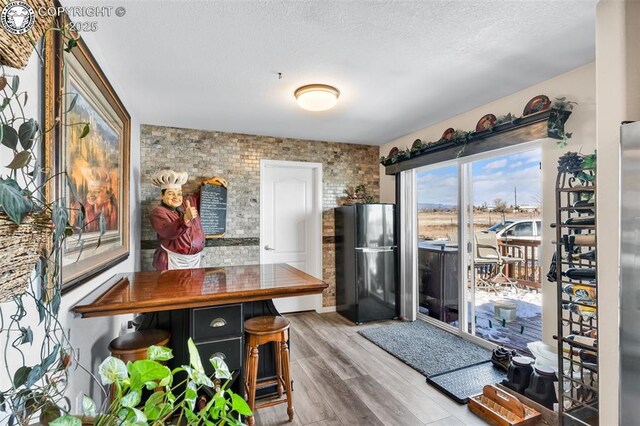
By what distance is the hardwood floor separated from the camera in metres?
2.12

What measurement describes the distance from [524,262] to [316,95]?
2.43 meters

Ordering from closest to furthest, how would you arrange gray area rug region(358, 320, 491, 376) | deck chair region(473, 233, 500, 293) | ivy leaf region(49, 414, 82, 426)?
ivy leaf region(49, 414, 82, 426) → gray area rug region(358, 320, 491, 376) → deck chair region(473, 233, 500, 293)

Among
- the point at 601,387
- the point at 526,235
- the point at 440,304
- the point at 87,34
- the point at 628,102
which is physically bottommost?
the point at 440,304

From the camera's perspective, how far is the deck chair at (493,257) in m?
3.09

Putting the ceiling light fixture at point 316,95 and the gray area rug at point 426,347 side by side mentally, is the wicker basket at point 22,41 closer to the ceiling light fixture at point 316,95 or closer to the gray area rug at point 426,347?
the ceiling light fixture at point 316,95

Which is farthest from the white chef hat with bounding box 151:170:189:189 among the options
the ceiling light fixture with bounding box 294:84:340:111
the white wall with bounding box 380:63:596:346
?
the white wall with bounding box 380:63:596:346

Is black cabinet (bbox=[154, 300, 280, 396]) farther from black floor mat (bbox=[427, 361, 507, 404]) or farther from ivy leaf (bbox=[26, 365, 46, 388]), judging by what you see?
black floor mat (bbox=[427, 361, 507, 404])

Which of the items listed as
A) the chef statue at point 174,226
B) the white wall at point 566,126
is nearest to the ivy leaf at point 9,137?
the chef statue at point 174,226

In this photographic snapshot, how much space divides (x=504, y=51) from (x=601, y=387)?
79.1 inches

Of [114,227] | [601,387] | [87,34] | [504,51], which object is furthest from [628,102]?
[114,227]

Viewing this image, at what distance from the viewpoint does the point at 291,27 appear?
1.81m

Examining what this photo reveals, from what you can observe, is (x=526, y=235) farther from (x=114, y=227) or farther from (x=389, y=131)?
(x=114, y=227)

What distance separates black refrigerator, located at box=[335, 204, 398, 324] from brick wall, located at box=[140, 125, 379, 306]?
0.41 m

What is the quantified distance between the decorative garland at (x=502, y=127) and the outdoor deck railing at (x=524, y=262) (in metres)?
0.95
